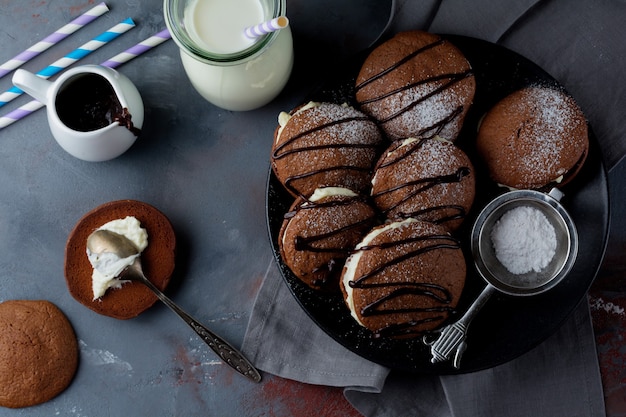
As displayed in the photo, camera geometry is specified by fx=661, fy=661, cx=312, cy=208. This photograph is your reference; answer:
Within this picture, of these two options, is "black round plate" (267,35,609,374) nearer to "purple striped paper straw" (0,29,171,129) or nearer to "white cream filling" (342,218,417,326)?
"white cream filling" (342,218,417,326)

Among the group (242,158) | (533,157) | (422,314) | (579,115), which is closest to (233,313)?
(242,158)

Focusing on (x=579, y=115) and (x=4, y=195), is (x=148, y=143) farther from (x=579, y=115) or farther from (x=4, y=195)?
(x=579, y=115)

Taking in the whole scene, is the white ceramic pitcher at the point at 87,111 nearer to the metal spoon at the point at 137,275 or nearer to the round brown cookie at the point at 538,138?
the metal spoon at the point at 137,275

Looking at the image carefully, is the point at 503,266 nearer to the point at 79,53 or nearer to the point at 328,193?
the point at 328,193

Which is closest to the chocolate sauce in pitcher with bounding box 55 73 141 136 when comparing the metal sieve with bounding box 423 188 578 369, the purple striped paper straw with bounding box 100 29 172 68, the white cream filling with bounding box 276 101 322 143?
the purple striped paper straw with bounding box 100 29 172 68

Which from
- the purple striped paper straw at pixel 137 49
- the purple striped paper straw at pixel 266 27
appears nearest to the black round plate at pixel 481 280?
the purple striped paper straw at pixel 266 27

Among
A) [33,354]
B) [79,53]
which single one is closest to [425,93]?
[79,53]
